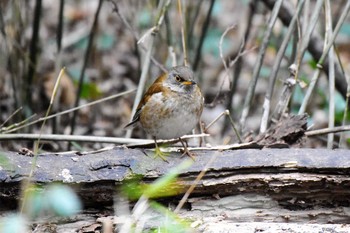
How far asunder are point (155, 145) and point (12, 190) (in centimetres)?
94

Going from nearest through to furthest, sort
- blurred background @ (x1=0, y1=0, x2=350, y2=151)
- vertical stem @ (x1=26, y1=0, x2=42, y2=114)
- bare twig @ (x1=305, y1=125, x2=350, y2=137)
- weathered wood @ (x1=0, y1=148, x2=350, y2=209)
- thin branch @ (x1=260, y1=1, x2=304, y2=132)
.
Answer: weathered wood @ (x1=0, y1=148, x2=350, y2=209) → bare twig @ (x1=305, y1=125, x2=350, y2=137) → thin branch @ (x1=260, y1=1, x2=304, y2=132) → blurred background @ (x1=0, y1=0, x2=350, y2=151) → vertical stem @ (x1=26, y1=0, x2=42, y2=114)

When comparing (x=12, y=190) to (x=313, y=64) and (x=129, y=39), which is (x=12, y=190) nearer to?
(x=313, y=64)

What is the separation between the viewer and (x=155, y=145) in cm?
416

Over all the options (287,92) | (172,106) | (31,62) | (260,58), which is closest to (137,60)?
(31,62)

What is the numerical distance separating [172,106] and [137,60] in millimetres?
2338

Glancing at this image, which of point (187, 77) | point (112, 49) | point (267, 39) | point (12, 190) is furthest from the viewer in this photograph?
point (112, 49)

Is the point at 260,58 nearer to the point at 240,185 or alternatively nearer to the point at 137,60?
the point at 240,185

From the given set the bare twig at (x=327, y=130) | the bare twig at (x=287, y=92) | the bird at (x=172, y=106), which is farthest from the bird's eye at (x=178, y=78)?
the bare twig at (x=327, y=130)

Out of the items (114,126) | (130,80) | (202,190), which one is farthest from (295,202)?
(130,80)

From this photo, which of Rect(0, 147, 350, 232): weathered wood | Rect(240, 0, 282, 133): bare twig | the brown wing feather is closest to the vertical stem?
the brown wing feather

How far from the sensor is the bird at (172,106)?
432 centimetres

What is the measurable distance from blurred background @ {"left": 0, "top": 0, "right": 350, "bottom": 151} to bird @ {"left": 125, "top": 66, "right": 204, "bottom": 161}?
314 millimetres

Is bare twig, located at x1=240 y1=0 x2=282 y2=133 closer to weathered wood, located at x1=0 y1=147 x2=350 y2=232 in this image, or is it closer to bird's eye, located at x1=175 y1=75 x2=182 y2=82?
bird's eye, located at x1=175 y1=75 x2=182 y2=82

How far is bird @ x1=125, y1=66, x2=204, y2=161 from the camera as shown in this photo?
170 inches
